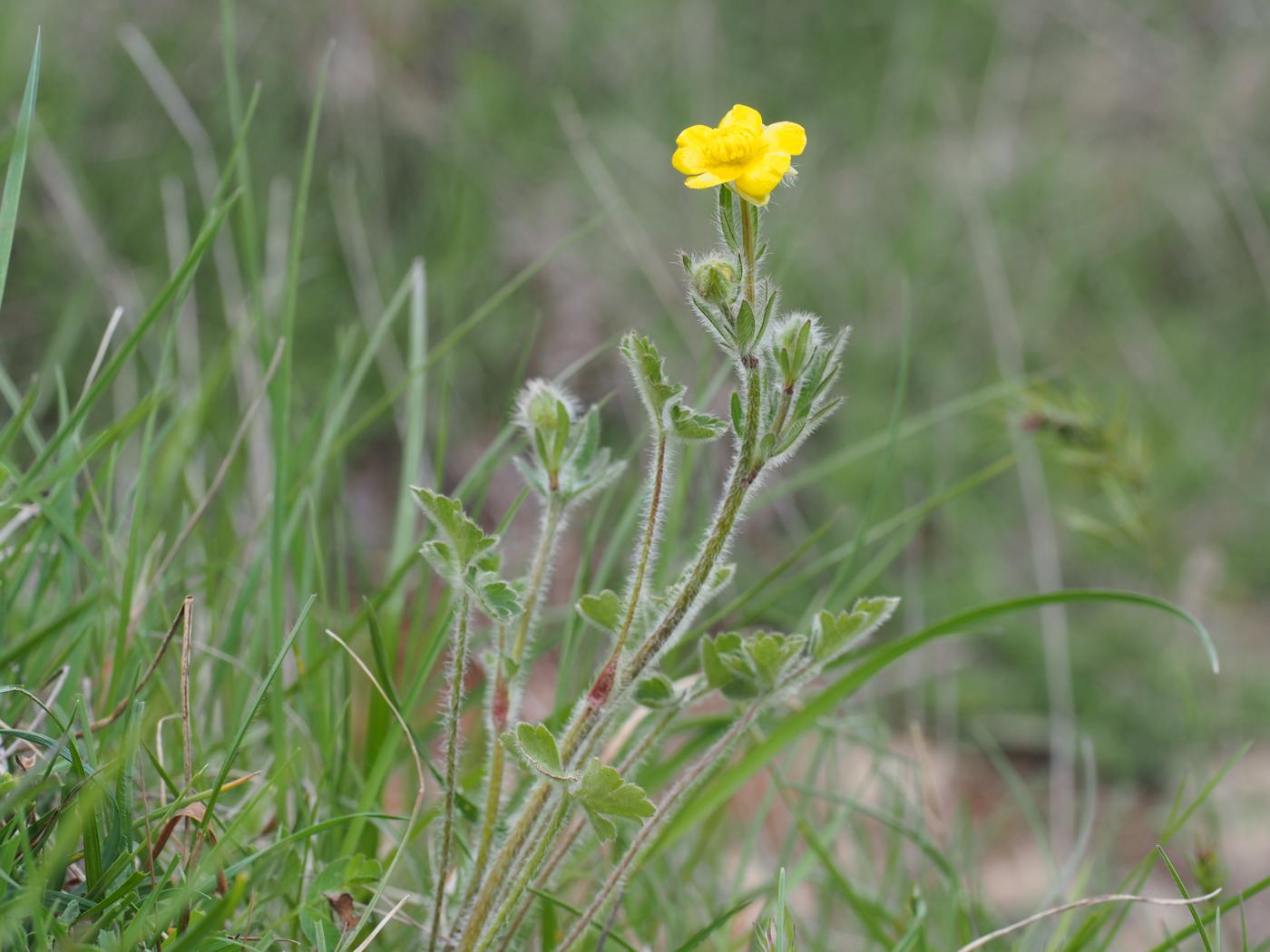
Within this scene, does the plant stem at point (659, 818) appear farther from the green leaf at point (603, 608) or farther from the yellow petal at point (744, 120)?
the yellow petal at point (744, 120)

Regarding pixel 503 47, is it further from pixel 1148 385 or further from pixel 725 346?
pixel 725 346

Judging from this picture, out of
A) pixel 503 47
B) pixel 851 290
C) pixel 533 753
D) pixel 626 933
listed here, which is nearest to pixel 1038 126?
pixel 851 290

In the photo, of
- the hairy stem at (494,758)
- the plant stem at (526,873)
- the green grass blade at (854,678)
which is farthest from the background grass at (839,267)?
the plant stem at (526,873)

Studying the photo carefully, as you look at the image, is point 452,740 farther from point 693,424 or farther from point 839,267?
point 839,267

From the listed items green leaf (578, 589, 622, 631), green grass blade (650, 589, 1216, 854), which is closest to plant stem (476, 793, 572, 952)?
green leaf (578, 589, 622, 631)

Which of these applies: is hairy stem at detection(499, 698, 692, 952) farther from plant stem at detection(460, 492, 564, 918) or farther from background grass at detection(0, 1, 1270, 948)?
background grass at detection(0, 1, 1270, 948)

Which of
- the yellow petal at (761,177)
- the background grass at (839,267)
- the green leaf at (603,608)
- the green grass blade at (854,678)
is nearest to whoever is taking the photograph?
the yellow petal at (761,177)

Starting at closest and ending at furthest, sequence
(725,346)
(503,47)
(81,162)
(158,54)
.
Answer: (725,346)
(81,162)
(158,54)
(503,47)
